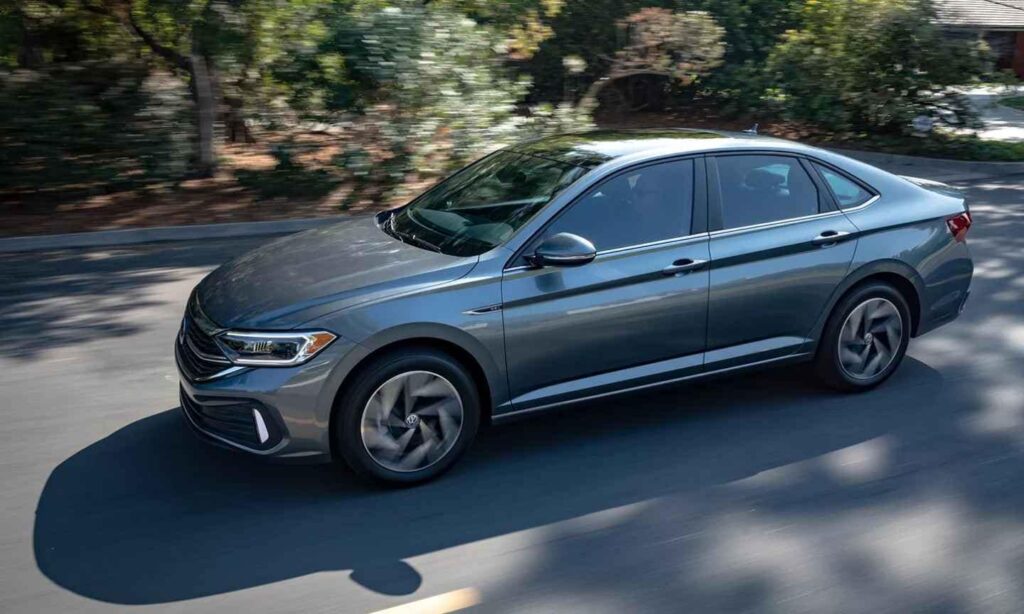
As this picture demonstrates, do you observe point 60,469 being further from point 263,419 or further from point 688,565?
point 688,565

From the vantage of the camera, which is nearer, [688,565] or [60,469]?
[688,565]

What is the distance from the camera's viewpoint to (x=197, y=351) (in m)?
5.15

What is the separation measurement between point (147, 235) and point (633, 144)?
675 centimetres

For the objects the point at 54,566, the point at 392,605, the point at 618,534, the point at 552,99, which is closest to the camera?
the point at 392,605

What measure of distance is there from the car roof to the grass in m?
25.1

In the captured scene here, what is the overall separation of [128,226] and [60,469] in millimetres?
6603

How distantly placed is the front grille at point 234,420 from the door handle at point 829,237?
10.7ft

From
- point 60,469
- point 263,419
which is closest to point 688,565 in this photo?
point 263,419

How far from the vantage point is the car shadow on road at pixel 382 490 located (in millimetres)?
4457

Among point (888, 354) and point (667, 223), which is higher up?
point (667, 223)

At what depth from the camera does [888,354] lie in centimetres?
657

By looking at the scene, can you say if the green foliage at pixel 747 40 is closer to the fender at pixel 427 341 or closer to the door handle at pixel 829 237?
the door handle at pixel 829 237

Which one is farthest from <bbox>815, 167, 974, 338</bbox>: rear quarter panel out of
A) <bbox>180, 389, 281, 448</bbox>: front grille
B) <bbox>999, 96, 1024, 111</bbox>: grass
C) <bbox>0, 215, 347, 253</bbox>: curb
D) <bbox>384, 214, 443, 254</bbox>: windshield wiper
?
<bbox>999, 96, 1024, 111</bbox>: grass

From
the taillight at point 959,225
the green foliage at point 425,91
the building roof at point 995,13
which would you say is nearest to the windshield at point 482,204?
the taillight at point 959,225
